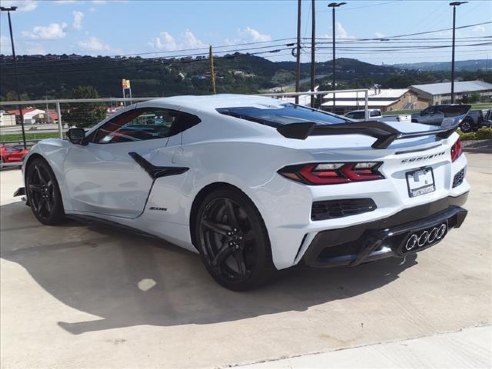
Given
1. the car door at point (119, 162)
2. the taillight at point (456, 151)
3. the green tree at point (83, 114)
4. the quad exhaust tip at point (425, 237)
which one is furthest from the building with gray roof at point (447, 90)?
the quad exhaust tip at point (425, 237)

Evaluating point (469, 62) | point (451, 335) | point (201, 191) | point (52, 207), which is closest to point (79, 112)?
point (52, 207)

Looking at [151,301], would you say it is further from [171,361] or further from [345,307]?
[345,307]

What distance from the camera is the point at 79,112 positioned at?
10438 millimetres

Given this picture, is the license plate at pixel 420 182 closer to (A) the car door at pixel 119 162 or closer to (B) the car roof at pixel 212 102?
(B) the car roof at pixel 212 102

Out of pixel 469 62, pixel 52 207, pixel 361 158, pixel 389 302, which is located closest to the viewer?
pixel 361 158

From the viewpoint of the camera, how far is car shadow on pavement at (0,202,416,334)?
3.29m

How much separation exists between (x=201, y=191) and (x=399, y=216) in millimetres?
1361

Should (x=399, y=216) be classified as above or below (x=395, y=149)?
below

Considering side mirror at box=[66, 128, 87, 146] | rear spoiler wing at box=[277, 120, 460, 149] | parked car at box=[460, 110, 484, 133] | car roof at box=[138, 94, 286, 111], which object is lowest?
parked car at box=[460, 110, 484, 133]

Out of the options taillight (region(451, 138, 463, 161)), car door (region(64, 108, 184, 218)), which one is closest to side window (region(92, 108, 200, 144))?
car door (region(64, 108, 184, 218))

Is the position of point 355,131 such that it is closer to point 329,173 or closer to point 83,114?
point 329,173

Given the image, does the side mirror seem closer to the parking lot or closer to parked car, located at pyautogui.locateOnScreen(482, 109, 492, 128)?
the parking lot

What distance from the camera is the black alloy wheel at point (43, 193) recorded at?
17.1ft

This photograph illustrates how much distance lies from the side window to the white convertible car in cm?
1
